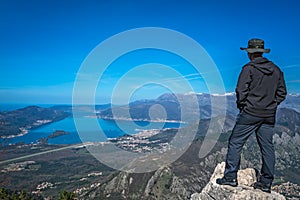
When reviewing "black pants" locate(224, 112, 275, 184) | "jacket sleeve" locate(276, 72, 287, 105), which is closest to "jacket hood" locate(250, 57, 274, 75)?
"jacket sleeve" locate(276, 72, 287, 105)

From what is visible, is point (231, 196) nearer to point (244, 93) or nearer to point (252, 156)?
point (244, 93)

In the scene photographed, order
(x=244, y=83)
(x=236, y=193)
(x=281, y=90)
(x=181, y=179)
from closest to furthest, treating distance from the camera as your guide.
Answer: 1. (x=244, y=83)
2. (x=281, y=90)
3. (x=236, y=193)
4. (x=181, y=179)

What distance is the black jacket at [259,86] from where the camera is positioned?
5.60 metres

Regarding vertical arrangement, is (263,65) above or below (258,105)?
above

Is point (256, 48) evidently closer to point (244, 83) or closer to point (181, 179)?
point (244, 83)

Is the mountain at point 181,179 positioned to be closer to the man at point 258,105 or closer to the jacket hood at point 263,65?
the man at point 258,105

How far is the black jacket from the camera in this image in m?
5.60

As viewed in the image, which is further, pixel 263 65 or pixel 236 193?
pixel 236 193

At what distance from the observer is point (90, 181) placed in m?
111

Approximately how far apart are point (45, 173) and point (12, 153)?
51115 mm

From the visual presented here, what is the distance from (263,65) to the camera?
5.67 metres

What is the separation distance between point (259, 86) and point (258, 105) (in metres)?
0.39

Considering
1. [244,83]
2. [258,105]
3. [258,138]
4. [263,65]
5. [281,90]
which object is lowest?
[258,138]

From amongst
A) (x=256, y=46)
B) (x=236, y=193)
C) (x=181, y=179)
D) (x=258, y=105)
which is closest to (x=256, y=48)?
(x=256, y=46)
